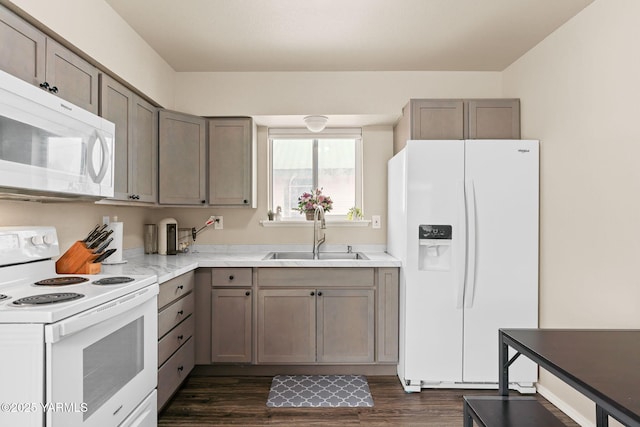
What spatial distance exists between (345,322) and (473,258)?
101cm

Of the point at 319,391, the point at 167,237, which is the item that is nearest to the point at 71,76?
the point at 167,237

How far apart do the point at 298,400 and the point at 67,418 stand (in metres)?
1.54

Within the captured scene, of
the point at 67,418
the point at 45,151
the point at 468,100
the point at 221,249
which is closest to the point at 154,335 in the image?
the point at 67,418

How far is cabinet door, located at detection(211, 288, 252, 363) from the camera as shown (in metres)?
2.91

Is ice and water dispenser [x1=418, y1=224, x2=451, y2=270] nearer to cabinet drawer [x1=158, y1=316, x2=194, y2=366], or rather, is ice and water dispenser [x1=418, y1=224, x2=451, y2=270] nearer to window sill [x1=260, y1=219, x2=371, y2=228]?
window sill [x1=260, y1=219, x2=371, y2=228]

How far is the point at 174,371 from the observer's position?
248 cm

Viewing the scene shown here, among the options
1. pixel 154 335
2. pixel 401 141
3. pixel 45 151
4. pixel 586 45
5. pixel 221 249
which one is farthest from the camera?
pixel 221 249

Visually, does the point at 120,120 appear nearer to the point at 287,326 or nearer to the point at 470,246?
the point at 287,326

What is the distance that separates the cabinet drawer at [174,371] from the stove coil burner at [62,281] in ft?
2.39

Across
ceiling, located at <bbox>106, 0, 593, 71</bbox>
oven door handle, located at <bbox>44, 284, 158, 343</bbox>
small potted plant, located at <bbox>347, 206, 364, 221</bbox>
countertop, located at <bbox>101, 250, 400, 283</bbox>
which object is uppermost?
ceiling, located at <bbox>106, 0, 593, 71</bbox>

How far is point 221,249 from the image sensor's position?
354cm

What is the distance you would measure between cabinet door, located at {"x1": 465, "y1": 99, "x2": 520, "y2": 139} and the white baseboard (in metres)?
1.77

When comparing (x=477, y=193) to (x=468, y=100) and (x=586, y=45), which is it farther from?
(x=586, y=45)

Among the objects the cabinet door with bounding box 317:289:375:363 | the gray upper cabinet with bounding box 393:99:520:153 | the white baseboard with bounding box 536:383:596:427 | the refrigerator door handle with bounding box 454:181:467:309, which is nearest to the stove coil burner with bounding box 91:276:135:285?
the cabinet door with bounding box 317:289:375:363
